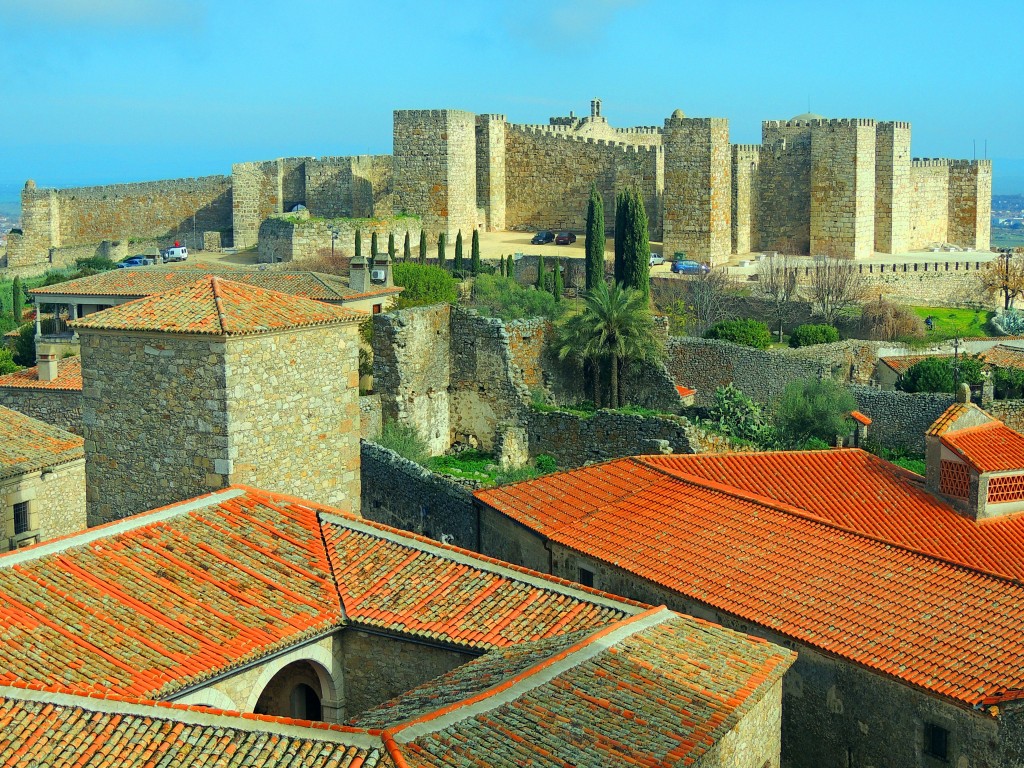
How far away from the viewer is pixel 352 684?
423 inches

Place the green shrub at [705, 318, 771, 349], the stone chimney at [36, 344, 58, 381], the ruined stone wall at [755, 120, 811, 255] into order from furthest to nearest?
the ruined stone wall at [755, 120, 811, 255] → the green shrub at [705, 318, 771, 349] → the stone chimney at [36, 344, 58, 381]

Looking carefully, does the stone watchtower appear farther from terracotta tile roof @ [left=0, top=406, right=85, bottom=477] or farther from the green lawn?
the green lawn

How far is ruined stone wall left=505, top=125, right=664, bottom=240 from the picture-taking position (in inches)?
1720

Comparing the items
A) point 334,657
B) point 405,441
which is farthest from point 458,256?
point 334,657

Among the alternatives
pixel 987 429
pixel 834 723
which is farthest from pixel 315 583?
pixel 987 429

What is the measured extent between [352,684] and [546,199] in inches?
1458

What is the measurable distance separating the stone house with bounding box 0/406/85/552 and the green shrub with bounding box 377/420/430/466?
4.41 meters

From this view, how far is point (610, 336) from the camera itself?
24734 mm

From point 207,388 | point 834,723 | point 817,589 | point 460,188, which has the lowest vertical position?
point 834,723

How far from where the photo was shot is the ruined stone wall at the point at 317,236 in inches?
1648

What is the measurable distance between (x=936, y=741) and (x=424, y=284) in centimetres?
2121

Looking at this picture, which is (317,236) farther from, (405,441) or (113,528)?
(113,528)

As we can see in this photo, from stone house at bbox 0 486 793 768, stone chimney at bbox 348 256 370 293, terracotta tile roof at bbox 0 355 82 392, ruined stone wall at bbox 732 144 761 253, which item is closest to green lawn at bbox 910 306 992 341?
ruined stone wall at bbox 732 144 761 253

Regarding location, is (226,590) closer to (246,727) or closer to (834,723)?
(246,727)
